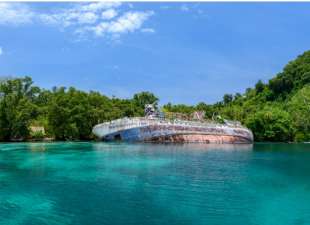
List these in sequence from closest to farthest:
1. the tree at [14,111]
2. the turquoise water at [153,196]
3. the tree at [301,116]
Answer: the turquoise water at [153,196], the tree at [14,111], the tree at [301,116]

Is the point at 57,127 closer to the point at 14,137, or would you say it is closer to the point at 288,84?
the point at 14,137

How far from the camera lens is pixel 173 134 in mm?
60406

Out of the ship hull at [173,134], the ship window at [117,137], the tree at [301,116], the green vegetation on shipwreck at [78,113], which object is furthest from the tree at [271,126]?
the ship window at [117,137]

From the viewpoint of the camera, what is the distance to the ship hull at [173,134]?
5878 cm

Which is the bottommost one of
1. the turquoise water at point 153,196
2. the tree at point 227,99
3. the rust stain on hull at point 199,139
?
the turquoise water at point 153,196

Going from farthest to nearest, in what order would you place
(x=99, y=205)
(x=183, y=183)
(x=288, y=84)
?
(x=288, y=84), (x=183, y=183), (x=99, y=205)

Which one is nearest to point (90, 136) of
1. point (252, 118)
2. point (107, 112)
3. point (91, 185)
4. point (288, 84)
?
point (107, 112)

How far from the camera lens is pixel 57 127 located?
65.0 meters

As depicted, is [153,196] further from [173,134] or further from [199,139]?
[199,139]

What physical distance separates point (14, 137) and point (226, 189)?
57754mm

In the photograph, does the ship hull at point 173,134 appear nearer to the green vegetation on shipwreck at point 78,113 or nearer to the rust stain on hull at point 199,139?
the rust stain on hull at point 199,139

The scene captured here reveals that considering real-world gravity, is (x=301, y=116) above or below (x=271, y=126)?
above

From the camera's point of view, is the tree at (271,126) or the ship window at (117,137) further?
the tree at (271,126)

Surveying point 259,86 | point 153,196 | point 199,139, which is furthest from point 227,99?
point 153,196
